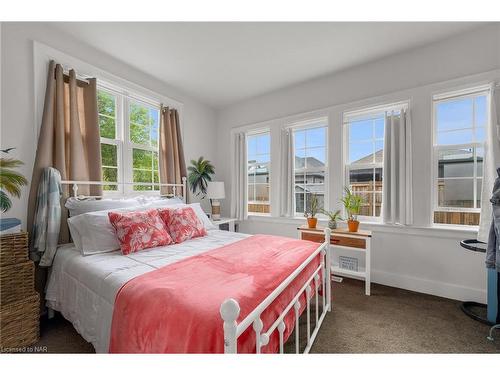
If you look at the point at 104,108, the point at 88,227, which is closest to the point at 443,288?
the point at 88,227

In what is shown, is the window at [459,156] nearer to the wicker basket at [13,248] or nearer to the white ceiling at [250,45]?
the white ceiling at [250,45]

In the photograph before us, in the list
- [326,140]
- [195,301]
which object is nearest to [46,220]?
[195,301]

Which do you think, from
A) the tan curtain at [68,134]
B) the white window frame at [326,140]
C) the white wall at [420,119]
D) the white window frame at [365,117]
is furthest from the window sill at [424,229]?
the tan curtain at [68,134]

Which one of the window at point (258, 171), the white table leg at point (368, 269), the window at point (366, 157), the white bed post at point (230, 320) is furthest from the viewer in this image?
the window at point (258, 171)

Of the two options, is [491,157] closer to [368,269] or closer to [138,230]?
[368,269]

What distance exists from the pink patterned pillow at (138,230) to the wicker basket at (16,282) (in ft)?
2.08

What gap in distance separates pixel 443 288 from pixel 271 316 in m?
2.35

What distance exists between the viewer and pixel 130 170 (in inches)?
112

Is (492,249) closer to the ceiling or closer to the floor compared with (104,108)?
closer to the floor

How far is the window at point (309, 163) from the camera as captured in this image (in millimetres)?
3287

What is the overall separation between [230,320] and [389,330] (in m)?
1.78

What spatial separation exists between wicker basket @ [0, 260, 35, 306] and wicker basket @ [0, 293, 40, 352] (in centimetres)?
4

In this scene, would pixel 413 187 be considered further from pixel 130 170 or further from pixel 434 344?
pixel 130 170
